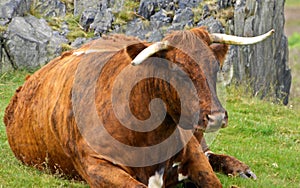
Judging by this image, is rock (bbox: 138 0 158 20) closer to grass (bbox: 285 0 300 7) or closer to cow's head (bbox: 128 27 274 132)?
cow's head (bbox: 128 27 274 132)

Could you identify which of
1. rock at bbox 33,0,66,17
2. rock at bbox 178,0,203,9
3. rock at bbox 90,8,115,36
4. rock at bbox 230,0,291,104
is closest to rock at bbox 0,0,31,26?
rock at bbox 33,0,66,17

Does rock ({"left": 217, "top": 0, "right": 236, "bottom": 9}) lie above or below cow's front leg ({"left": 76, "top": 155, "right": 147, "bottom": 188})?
below

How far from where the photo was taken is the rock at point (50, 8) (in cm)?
1723

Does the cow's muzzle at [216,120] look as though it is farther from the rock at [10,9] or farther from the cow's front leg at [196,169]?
the rock at [10,9]

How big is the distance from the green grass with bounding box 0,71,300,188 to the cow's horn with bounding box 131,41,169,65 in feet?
→ 6.05

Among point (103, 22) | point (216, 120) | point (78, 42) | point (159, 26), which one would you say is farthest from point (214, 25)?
point (216, 120)

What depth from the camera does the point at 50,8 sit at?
687 inches

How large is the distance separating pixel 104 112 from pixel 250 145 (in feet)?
14.1

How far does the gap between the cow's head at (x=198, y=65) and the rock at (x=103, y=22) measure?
34.5 feet

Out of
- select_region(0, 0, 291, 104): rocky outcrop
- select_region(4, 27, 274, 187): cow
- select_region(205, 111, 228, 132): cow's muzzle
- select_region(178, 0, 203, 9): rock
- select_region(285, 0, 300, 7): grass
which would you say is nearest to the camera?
select_region(205, 111, 228, 132): cow's muzzle

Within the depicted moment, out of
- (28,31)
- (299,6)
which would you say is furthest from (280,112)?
(299,6)

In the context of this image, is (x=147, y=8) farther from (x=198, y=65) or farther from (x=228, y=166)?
(x=198, y=65)

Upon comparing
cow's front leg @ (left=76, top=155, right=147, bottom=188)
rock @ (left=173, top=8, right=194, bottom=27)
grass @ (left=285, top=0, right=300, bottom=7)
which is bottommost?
grass @ (left=285, top=0, right=300, bottom=7)

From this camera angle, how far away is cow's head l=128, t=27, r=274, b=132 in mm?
5930
